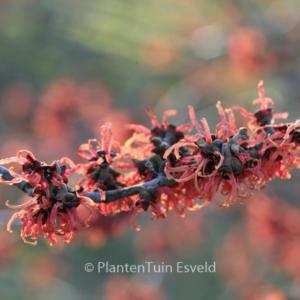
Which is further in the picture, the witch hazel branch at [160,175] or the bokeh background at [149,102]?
the bokeh background at [149,102]

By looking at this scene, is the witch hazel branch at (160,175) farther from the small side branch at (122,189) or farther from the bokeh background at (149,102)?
the bokeh background at (149,102)

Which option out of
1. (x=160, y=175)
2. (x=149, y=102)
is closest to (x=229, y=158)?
(x=160, y=175)

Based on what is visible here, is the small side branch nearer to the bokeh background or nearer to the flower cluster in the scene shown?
the flower cluster

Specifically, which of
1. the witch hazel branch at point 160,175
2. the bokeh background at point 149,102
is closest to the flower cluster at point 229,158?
the witch hazel branch at point 160,175

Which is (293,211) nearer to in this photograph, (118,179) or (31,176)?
(118,179)

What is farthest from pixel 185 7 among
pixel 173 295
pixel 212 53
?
pixel 173 295

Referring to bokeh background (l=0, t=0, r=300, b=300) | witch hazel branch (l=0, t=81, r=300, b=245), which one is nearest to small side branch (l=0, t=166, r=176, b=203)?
witch hazel branch (l=0, t=81, r=300, b=245)

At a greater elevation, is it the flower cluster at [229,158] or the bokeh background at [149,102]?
the bokeh background at [149,102]

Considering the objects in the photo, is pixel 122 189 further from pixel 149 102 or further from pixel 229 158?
pixel 149 102
